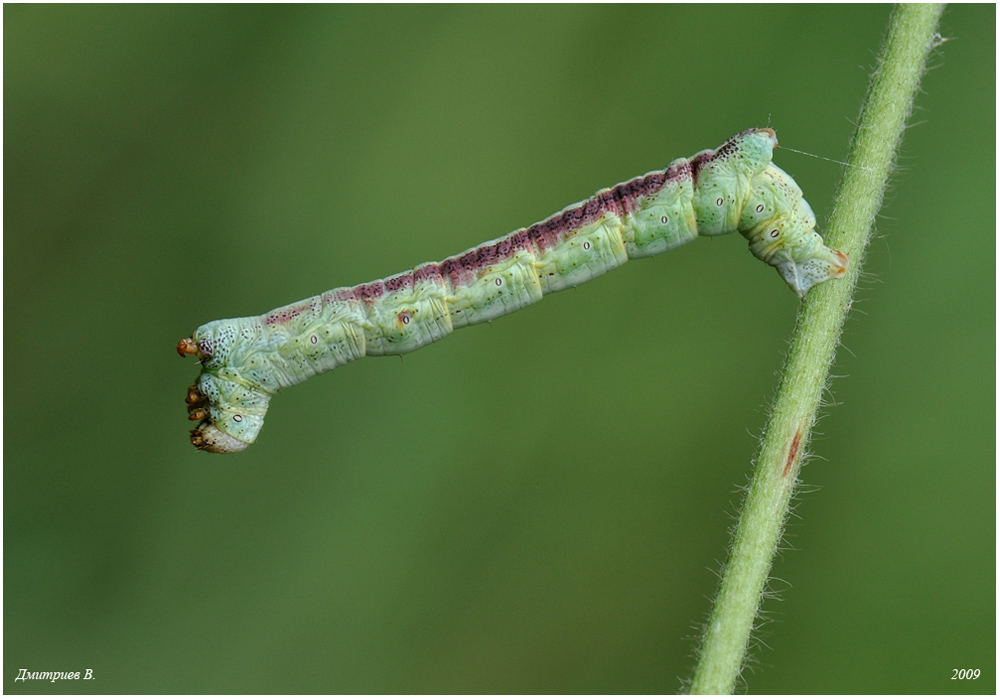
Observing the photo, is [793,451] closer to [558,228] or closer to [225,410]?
[558,228]

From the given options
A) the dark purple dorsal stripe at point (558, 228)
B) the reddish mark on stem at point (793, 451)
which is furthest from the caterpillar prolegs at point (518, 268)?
the reddish mark on stem at point (793, 451)

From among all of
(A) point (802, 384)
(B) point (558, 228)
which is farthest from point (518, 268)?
(A) point (802, 384)

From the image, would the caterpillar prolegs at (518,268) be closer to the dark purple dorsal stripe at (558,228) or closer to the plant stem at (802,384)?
the dark purple dorsal stripe at (558,228)

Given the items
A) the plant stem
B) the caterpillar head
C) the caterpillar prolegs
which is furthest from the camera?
the caterpillar head

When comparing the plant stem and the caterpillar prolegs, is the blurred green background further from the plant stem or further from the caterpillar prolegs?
the plant stem

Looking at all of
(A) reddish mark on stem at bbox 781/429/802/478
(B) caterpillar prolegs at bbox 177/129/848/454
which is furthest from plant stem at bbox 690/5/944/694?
(B) caterpillar prolegs at bbox 177/129/848/454

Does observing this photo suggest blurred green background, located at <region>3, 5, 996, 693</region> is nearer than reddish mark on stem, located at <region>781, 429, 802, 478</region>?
No

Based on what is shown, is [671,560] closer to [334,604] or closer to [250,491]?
[334,604]
